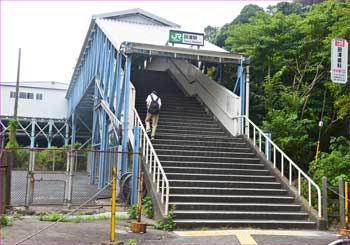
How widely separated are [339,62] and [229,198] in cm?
438

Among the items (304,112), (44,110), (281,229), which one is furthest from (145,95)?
(44,110)

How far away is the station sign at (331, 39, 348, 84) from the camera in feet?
31.8

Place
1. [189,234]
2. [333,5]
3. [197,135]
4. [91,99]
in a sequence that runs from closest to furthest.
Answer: [189,234] < [197,135] < [333,5] < [91,99]

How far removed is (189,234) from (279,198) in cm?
347

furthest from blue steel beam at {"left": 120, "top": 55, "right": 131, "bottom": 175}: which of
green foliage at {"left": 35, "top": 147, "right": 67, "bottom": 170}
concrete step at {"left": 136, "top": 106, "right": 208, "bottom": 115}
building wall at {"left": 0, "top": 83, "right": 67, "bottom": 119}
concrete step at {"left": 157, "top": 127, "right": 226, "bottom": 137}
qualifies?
building wall at {"left": 0, "top": 83, "right": 67, "bottom": 119}

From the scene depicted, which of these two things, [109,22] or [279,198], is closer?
[279,198]

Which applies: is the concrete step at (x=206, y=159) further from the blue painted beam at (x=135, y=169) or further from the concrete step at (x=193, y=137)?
the concrete step at (x=193, y=137)

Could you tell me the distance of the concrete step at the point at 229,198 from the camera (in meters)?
11.4

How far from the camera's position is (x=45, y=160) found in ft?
91.0

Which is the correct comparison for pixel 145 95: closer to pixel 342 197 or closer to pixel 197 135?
pixel 197 135

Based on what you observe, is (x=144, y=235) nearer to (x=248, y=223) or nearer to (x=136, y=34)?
(x=248, y=223)

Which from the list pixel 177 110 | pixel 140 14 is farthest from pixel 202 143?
pixel 140 14

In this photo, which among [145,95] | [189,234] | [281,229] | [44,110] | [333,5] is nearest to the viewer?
[189,234]

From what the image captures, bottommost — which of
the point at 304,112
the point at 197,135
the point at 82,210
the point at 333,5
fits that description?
the point at 82,210
